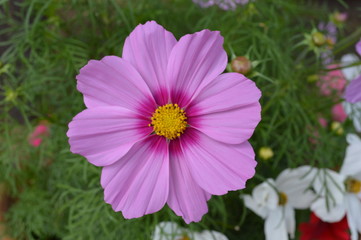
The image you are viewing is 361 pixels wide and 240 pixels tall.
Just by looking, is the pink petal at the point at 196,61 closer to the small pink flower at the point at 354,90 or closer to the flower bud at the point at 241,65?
the flower bud at the point at 241,65

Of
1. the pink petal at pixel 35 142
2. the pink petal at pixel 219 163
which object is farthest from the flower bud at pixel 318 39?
the pink petal at pixel 35 142

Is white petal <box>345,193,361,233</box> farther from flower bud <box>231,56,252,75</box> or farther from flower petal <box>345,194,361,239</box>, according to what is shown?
flower bud <box>231,56,252,75</box>

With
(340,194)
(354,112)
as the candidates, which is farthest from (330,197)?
(354,112)

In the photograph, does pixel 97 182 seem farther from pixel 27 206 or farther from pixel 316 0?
pixel 316 0

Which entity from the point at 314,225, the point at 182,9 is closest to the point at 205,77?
the point at 314,225

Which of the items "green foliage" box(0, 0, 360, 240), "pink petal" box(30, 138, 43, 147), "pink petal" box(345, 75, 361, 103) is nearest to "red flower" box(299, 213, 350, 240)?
"green foliage" box(0, 0, 360, 240)

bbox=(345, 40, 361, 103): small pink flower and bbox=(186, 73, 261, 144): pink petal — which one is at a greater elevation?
bbox=(186, 73, 261, 144): pink petal

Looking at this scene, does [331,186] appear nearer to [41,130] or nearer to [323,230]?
[323,230]
